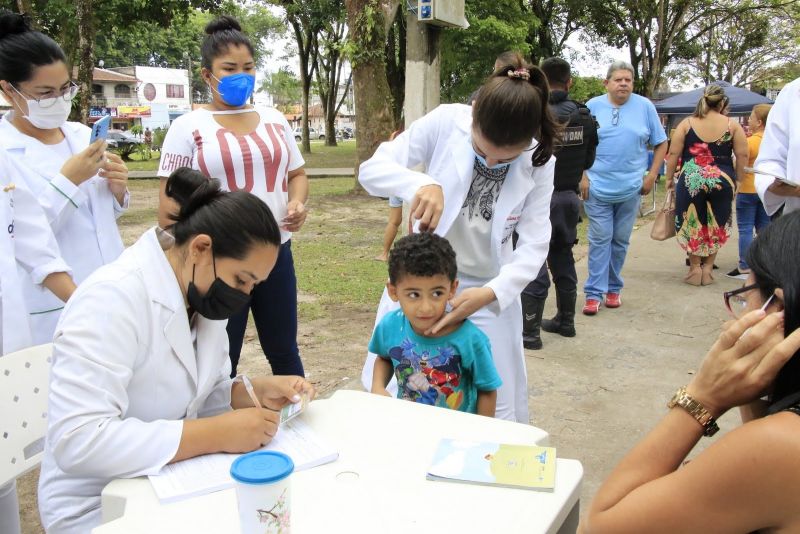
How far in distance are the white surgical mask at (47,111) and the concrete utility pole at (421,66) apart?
3.99 m

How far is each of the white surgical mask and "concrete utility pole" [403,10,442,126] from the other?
399 cm

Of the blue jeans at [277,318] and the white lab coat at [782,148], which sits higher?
the white lab coat at [782,148]

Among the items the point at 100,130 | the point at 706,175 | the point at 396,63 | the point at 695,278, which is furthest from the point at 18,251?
the point at 396,63

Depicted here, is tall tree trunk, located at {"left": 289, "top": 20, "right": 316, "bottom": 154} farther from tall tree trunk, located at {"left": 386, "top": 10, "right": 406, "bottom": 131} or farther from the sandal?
the sandal

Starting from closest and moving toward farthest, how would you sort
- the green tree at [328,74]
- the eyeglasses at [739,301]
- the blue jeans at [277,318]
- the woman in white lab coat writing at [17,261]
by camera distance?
the eyeglasses at [739,301]
the woman in white lab coat writing at [17,261]
the blue jeans at [277,318]
the green tree at [328,74]

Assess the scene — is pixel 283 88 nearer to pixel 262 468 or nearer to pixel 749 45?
pixel 749 45

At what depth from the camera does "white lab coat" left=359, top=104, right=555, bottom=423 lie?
2396mm

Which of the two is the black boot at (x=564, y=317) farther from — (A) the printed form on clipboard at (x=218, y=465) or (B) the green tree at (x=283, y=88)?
(B) the green tree at (x=283, y=88)

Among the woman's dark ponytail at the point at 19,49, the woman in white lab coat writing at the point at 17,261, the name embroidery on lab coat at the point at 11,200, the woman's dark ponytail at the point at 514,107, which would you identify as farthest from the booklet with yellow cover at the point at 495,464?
the woman's dark ponytail at the point at 19,49

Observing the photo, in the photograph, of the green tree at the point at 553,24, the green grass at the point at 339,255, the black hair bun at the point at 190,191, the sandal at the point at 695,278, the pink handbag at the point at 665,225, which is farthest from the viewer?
the green tree at the point at 553,24

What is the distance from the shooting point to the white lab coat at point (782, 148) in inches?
118

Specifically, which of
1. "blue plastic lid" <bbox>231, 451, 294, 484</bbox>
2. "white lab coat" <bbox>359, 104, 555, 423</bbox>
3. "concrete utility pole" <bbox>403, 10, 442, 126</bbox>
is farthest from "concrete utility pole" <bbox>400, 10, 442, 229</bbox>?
"blue plastic lid" <bbox>231, 451, 294, 484</bbox>

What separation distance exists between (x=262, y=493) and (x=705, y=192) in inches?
233

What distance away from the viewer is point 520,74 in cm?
220
